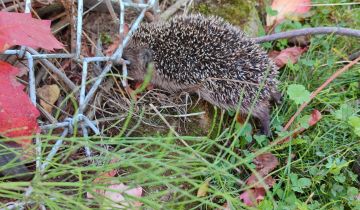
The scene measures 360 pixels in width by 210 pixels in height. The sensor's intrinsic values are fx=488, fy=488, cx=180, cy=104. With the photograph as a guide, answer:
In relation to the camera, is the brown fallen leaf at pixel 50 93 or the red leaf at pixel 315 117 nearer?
the brown fallen leaf at pixel 50 93

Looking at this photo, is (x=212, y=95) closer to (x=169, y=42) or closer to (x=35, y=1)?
(x=169, y=42)

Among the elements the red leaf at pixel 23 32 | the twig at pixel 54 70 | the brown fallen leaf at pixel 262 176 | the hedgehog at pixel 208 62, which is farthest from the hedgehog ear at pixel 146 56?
the brown fallen leaf at pixel 262 176

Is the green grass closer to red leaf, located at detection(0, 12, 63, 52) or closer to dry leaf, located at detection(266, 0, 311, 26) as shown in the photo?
dry leaf, located at detection(266, 0, 311, 26)

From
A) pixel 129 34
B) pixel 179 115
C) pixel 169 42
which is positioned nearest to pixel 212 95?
pixel 179 115

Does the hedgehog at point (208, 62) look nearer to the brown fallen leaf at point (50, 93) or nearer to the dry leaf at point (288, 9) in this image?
the brown fallen leaf at point (50, 93)

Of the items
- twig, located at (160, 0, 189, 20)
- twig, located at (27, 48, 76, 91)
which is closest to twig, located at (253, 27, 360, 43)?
twig, located at (160, 0, 189, 20)

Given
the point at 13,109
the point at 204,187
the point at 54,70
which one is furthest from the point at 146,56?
the point at 204,187

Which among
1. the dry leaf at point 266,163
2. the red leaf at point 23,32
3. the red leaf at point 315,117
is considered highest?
the red leaf at point 23,32
